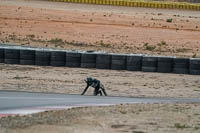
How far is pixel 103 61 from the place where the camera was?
24.9 meters

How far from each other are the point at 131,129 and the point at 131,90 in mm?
8392

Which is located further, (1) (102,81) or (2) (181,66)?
(2) (181,66)

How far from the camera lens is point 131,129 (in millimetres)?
12672

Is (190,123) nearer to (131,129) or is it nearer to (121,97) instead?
(131,129)

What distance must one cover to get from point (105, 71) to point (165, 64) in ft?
6.60

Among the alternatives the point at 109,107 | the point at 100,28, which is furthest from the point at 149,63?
the point at 100,28

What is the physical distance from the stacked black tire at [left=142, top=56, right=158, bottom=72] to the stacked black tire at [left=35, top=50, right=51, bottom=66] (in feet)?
10.5

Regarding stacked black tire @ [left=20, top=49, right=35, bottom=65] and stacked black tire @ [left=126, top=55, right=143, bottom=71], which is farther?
stacked black tire @ [left=20, top=49, right=35, bottom=65]

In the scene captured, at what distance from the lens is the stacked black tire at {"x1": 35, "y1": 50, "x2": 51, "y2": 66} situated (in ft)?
81.5

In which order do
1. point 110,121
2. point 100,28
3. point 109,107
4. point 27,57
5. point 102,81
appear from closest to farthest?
1. point 110,121
2. point 109,107
3. point 102,81
4. point 27,57
5. point 100,28

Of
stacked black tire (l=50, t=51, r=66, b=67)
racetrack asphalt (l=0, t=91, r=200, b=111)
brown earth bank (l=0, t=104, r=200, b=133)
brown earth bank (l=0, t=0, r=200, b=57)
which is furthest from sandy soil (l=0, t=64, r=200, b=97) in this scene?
brown earth bank (l=0, t=0, r=200, b=57)

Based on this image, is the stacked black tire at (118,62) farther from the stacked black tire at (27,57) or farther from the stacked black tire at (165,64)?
the stacked black tire at (27,57)

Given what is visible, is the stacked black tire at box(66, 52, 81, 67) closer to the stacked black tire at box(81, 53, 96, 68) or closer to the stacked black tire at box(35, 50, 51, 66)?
the stacked black tire at box(81, 53, 96, 68)

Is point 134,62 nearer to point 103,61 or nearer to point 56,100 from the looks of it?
point 103,61
